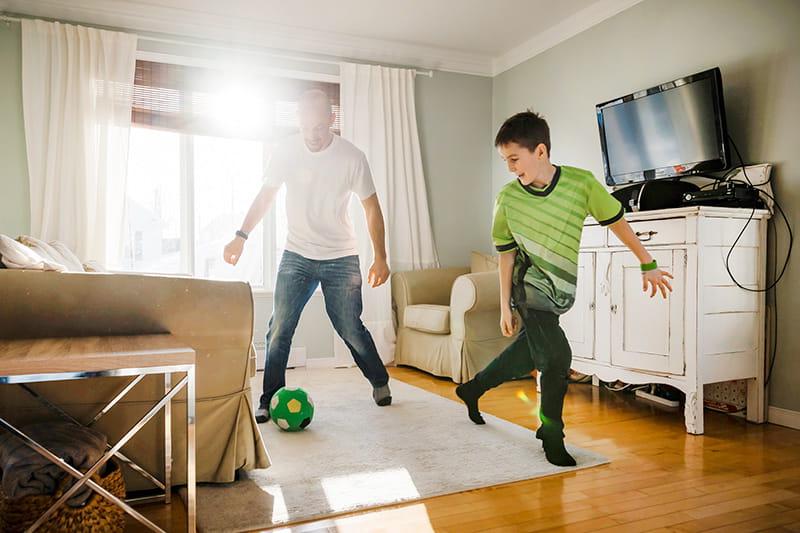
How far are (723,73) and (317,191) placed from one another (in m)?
2.19

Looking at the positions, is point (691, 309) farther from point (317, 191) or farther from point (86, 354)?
point (86, 354)

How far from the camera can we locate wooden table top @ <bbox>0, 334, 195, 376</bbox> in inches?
50.1

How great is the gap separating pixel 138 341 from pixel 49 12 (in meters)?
3.34

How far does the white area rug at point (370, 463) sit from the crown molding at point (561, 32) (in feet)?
8.83

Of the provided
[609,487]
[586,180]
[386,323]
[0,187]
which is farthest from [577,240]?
[0,187]

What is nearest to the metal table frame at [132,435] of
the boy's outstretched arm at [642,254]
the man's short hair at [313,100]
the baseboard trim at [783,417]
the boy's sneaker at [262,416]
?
the boy's sneaker at [262,416]

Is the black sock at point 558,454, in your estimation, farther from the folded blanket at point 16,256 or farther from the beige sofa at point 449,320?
the folded blanket at point 16,256

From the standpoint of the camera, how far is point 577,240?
225 cm

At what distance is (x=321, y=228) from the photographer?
3115 millimetres

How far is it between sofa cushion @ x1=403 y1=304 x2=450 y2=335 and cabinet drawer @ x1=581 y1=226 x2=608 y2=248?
1041 mm

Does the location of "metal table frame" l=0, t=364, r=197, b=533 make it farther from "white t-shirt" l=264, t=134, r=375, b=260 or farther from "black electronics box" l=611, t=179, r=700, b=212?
"black electronics box" l=611, t=179, r=700, b=212

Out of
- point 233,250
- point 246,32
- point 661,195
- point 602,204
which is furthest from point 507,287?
point 246,32

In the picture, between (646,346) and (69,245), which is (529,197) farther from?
(69,245)

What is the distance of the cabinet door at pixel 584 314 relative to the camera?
3.29 meters
